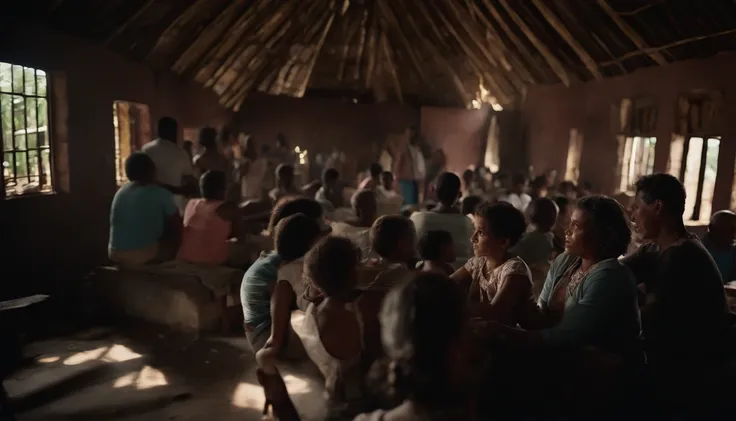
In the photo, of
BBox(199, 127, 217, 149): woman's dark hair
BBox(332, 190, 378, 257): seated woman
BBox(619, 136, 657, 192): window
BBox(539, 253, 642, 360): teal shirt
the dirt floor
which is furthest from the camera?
BBox(619, 136, 657, 192): window

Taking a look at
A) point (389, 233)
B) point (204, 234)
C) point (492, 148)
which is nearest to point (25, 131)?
point (204, 234)

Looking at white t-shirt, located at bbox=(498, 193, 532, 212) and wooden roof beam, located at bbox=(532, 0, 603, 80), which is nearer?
white t-shirt, located at bbox=(498, 193, 532, 212)

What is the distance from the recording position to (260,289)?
351 cm

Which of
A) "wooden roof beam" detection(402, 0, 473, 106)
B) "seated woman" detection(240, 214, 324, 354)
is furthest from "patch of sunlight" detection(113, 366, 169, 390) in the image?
"wooden roof beam" detection(402, 0, 473, 106)

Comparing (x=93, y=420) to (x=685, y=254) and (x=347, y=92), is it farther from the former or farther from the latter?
(x=347, y=92)

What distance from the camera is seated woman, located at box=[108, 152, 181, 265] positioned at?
17.8 ft

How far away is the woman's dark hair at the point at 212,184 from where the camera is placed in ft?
17.3

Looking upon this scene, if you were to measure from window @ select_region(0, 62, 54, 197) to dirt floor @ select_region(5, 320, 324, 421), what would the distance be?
6.80 ft

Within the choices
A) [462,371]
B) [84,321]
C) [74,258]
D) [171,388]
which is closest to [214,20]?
[74,258]

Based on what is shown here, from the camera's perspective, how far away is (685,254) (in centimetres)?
287

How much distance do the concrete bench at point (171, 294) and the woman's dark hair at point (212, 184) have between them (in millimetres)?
707

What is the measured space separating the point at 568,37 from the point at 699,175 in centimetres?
271

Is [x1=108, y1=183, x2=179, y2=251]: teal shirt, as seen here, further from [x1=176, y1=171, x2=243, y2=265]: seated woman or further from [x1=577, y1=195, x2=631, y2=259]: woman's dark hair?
[x1=577, y1=195, x2=631, y2=259]: woman's dark hair

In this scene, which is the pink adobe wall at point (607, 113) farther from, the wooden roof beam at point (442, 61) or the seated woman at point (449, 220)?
the seated woman at point (449, 220)
